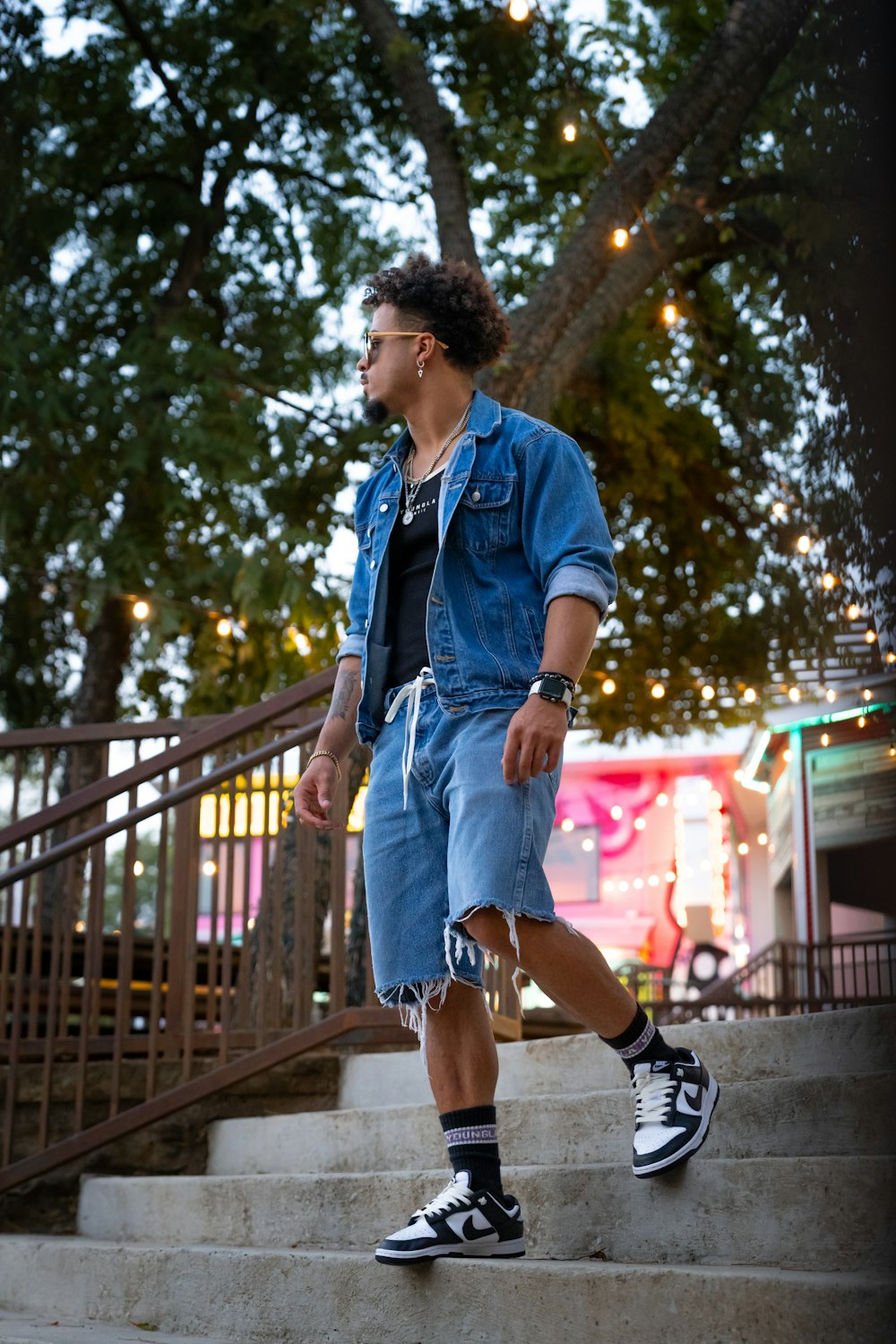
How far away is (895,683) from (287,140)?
10588mm

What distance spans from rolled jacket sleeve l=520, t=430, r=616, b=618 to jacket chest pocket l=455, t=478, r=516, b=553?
36mm

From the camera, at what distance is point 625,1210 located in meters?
2.63

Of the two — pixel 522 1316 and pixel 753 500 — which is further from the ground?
pixel 753 500

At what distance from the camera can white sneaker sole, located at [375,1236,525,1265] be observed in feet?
8.17

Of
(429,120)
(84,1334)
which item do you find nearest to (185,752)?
(84,1334)

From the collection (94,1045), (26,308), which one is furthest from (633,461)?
(94,1045)

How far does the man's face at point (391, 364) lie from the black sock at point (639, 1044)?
1.41 metres

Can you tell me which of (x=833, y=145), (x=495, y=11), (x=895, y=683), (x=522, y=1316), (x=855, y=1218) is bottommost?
(x=522, y=1316)

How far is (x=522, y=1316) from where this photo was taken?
2.38 meters

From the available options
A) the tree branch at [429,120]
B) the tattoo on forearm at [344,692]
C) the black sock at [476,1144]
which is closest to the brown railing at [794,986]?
the tree branch at [429,120]

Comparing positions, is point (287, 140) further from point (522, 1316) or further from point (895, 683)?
point (895, 683)

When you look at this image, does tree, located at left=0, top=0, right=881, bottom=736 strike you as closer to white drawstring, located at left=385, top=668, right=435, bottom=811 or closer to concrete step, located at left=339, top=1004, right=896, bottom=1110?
concrete step, located at left=339, top=1004, right=896, bottom=1110

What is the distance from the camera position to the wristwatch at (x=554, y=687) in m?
2.42

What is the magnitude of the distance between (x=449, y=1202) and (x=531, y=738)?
0.91m
